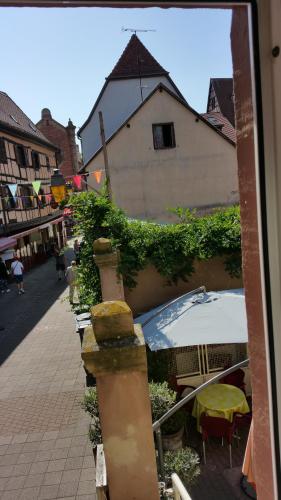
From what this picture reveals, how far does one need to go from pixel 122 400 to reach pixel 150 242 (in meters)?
4.87

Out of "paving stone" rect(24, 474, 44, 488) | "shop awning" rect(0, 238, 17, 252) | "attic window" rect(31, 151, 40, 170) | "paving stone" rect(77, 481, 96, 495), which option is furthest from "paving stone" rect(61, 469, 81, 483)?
"attic window" rect(31, 151, 40, 170)

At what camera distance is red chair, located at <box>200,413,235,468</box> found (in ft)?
17.5

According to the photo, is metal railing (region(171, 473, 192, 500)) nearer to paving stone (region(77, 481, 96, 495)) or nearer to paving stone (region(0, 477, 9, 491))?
paving stone (region(77, 481, 96, 495))

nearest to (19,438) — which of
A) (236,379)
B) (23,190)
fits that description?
(236,379)

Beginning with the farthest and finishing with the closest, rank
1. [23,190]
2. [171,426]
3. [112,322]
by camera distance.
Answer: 1. [23,190]
2. [171,426]
3. [112,322]

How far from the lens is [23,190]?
21.9 meters

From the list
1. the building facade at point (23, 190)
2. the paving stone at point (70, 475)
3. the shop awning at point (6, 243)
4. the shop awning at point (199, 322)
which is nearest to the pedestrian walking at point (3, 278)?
the shop awning at point (6, 243)

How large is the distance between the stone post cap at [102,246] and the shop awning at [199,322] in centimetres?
143

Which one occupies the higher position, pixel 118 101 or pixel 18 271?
pixel 118 101

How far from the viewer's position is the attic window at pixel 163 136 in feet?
48.4

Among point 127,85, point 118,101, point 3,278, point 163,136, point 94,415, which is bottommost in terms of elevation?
point 3,278

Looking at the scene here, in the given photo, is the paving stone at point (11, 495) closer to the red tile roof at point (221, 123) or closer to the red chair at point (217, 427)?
the red chair at point (217, 427)

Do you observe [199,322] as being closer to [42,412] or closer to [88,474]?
[88,474]

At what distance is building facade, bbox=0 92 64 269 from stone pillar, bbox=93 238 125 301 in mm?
8721
